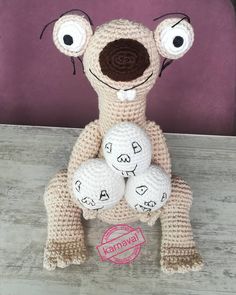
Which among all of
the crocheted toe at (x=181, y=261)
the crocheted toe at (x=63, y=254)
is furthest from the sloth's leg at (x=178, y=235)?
the crocheted toe at (x=63, y=254)

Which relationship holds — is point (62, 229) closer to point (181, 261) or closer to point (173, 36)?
point (181, 261)

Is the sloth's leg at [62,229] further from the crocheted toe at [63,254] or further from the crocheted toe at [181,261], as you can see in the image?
the crocheted toe at [181,261]

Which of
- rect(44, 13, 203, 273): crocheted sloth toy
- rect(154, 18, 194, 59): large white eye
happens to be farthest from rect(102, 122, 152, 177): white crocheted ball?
rect(154, 18, 194, 59): large white eye

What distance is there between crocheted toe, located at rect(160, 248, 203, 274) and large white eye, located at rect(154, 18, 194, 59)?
0.29m

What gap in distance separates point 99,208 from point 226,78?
0.51m

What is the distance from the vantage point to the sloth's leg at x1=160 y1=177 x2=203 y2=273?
0.59 meters

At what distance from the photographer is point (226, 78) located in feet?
2.99

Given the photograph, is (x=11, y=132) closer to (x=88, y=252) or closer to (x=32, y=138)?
(x=32, y=138)

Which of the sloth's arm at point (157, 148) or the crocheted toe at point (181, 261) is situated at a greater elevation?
the sloth's arm at point (157, 148)

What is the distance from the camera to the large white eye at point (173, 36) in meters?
0.50

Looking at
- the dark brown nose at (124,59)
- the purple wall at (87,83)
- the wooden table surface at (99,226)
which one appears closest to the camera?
the dark brown nose at (124,59)

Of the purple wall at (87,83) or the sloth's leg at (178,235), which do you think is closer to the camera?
the sloth's leg at (178,235)

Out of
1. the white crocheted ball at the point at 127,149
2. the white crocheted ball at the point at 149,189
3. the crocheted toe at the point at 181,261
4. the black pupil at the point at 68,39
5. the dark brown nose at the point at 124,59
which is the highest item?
the black pupil at the point at 68,39

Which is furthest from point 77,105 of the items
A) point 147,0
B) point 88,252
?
point 88,252
